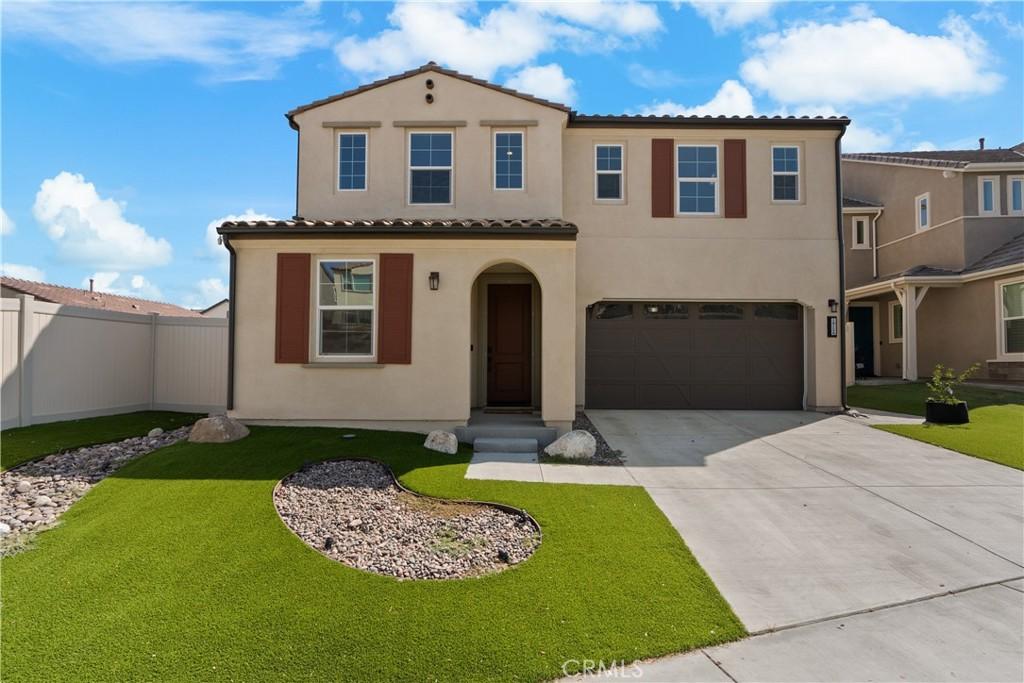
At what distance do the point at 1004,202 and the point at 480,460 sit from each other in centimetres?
1818

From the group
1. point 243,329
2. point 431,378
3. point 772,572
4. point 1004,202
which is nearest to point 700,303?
point 431,378

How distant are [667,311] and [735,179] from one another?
10.6 feet

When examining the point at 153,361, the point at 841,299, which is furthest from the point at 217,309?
the point at 841,299

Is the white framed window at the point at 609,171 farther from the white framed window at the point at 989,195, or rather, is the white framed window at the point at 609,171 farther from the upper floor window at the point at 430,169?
the white framed window at the point at 989,195

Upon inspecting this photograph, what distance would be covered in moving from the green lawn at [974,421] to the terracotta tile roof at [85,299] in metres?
18.5

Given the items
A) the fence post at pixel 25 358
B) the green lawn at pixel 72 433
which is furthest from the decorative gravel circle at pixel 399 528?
the fence post at pixel 25 358

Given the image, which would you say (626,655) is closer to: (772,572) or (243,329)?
(772,572)

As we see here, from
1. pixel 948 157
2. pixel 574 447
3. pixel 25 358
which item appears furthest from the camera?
pixel 948 157

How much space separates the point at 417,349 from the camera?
9016 millimetres

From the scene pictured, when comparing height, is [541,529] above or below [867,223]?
below

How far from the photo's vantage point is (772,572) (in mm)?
4469

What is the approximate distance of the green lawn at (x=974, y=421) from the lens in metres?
8.27

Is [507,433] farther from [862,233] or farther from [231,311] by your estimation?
[862,233]

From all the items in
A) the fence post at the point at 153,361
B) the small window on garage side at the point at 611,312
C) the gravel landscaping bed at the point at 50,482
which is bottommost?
the gravel landscaping bed at the point at 50,482
